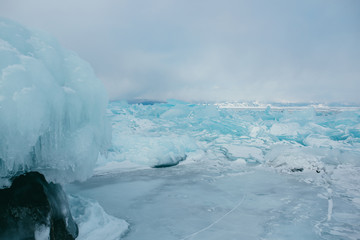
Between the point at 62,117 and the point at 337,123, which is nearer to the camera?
the point at 62,117

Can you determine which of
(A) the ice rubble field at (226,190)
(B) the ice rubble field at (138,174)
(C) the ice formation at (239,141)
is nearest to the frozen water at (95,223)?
(B) the ice rubble field at (138,174)

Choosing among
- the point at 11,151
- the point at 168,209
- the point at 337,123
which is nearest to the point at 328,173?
the point at 168,209

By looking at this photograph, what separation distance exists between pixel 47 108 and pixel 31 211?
1224 millimetres

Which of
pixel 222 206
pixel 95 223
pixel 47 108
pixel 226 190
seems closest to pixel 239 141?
pixel 226 190

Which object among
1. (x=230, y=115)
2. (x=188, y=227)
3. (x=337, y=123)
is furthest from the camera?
(x=230, y=115)

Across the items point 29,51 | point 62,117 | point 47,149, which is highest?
point 29,51

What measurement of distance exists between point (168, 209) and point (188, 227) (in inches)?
34.3

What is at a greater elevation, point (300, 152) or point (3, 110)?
point (3, 110)

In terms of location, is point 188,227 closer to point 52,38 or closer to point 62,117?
point 62,117

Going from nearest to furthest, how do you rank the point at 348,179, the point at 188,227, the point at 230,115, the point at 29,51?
the point at 29,51
the point at 188,227
the point at 348,179
the point at 230,115

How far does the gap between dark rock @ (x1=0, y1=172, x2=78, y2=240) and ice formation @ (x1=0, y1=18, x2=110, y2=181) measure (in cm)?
19

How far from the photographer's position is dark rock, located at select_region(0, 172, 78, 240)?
8.82ft

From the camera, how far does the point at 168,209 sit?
191 inches

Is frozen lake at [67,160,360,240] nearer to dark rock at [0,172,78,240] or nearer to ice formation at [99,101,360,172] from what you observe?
dark rock at [0,172,78,240]
